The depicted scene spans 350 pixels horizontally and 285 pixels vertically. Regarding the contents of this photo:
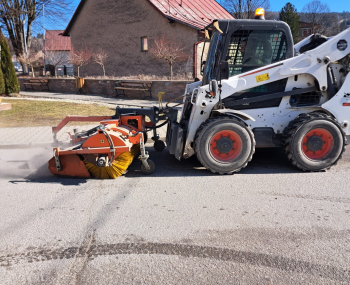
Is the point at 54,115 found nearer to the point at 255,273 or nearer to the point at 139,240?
the point at 139,240

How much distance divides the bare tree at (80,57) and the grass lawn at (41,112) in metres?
11.3

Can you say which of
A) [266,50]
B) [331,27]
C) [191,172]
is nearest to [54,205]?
[191,172]

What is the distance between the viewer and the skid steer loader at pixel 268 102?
5.36 meters

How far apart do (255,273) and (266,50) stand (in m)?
3.74

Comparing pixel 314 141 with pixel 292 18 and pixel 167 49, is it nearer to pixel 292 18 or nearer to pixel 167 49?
pixel 167 49

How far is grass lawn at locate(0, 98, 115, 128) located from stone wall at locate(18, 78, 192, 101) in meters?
2.93

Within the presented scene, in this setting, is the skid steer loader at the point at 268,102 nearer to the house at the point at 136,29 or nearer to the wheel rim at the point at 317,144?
the wheel rim at the point at 317,144

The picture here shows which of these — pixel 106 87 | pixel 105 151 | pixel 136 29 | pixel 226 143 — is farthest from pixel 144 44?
pixel 105 151

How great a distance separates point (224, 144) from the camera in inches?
212

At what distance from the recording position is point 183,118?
634cm

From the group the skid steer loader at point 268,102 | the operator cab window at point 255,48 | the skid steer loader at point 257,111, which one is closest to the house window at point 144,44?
the skid steer loader at point 257,111

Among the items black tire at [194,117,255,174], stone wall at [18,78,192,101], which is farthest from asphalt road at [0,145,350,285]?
stone wall at [18,78,192,101]

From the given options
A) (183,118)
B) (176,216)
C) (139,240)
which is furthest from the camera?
(183,118)

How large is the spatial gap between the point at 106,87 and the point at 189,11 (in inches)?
418
